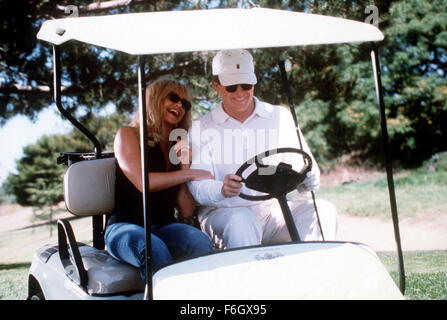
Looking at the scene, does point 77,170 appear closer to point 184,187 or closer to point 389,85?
point 184,187

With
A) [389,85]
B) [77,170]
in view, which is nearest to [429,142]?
[389,85]

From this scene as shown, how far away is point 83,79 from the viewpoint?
7.05 m

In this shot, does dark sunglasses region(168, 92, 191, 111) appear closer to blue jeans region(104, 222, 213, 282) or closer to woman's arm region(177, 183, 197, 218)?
woman's arm region(177, 183, 197, 218)

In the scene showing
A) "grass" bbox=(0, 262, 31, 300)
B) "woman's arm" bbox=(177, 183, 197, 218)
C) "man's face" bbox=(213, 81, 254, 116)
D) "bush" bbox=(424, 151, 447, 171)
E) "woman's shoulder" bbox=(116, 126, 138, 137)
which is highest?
"man's face" bbox=(213, 81, 254, 116)

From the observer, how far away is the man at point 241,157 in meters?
2.29

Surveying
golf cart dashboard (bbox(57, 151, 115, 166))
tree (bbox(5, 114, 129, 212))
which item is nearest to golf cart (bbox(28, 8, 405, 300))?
golf cart dashboard (bbox(57, 151, 115, 166))

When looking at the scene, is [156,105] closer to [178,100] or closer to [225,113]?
[178,100]

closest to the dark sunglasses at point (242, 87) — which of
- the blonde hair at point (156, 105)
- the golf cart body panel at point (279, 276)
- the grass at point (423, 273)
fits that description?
the blonde hair at point (156, 105)

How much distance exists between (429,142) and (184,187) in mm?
11441

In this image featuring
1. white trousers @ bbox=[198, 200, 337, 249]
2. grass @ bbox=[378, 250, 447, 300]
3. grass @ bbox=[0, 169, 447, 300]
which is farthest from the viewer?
grass @ bbox=[0, 169, 447, 300]

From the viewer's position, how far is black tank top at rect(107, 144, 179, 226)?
2.33 m

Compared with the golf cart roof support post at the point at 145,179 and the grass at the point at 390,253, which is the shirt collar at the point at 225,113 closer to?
the golf cart roof support post at the point at 145,179

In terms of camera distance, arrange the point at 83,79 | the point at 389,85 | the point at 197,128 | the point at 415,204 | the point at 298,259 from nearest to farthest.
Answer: the point at 298,259
the point at 197,128
the point at 83,79
the point at 415,204
the point at 389,85

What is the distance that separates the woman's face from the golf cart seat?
397 millimetres
